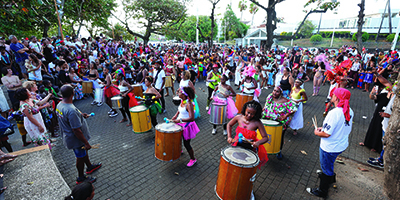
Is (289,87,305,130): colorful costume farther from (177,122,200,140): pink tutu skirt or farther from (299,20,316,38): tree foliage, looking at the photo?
(299,20,316,38): tree foliage

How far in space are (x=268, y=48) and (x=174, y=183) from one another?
18.9m

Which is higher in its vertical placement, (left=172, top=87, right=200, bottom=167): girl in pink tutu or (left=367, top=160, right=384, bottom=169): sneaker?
(left=172, top=87, right=200, bottom=167): girl in pink tutu

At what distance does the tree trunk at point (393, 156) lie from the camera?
3.19 metres

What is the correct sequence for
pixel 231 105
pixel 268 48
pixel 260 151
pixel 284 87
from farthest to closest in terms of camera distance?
1. pixel 268 48
2. pixel 284 87
3. pixel 231 105
4. pixel 260 151

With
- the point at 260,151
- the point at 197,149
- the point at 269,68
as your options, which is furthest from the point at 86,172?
the point at 269,68

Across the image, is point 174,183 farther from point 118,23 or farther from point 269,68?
point 118,23

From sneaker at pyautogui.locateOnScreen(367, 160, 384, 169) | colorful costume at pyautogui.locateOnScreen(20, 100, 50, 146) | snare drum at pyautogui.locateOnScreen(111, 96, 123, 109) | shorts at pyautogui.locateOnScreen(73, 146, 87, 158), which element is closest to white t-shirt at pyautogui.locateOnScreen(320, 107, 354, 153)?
sneaker at pyautogui.locateOnScreen(367, 160, 384, 169)

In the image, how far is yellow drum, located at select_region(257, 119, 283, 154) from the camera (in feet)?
14.6

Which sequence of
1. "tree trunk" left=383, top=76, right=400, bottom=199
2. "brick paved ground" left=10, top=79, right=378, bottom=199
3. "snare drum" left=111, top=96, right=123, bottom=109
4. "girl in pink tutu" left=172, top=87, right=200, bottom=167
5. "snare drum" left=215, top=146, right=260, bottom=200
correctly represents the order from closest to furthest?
"snare drum" left=215, top=146, right=260, bottom=200 → "tree trunk" left=383, top=76, right=400, bottom=199 → "brick paved ground" left=10, top=79, right=378, bottom=199 → "girl in pink tutu" left=172, top=87, right=200, bottom=167 → "snare drum" left=111, top=96, right=123, bottom=109

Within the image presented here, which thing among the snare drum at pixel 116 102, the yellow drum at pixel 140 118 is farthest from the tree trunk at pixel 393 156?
the snare drum at pixel 116 102

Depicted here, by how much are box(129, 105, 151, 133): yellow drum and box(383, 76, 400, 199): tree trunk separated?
5.69 meters

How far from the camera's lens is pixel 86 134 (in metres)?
3.96

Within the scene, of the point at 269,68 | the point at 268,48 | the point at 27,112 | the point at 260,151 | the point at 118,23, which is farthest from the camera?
the point at 118,23

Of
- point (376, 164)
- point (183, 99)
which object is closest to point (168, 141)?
point (183, 99)
